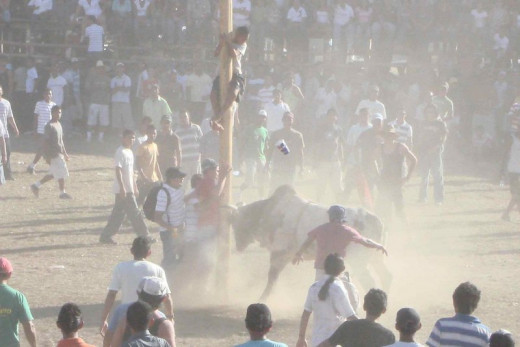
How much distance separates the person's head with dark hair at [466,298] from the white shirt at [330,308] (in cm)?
155

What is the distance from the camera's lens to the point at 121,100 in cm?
2845

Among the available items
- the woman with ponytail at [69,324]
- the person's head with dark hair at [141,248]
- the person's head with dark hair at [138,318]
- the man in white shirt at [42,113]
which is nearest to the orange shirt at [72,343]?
the woman with ponytail at [69,324]

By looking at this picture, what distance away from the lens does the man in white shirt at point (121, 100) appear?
2828 cm

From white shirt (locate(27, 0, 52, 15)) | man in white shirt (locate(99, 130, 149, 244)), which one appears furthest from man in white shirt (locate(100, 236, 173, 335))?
white shirt (locate(27, 0, 52, 15))

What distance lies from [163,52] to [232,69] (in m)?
17.5

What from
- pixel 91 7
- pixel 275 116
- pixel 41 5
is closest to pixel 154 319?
pixel 275 116

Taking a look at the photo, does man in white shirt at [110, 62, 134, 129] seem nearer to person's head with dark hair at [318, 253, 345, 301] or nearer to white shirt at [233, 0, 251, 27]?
white shirt at [233, 0, 251, 27]

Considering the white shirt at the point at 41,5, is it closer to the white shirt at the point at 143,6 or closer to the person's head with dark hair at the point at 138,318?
the white shirt at the point at 143,6

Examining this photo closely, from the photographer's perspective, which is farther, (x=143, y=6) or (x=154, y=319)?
(x=143, y=6)

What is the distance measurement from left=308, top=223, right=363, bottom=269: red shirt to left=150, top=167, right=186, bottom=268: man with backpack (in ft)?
9.03

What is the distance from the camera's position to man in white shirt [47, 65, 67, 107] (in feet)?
92.5

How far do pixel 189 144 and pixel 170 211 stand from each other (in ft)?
18.8

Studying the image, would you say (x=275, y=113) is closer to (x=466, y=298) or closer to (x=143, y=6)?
(x=143, y=6)

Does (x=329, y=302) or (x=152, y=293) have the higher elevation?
(x=152, y=293)
